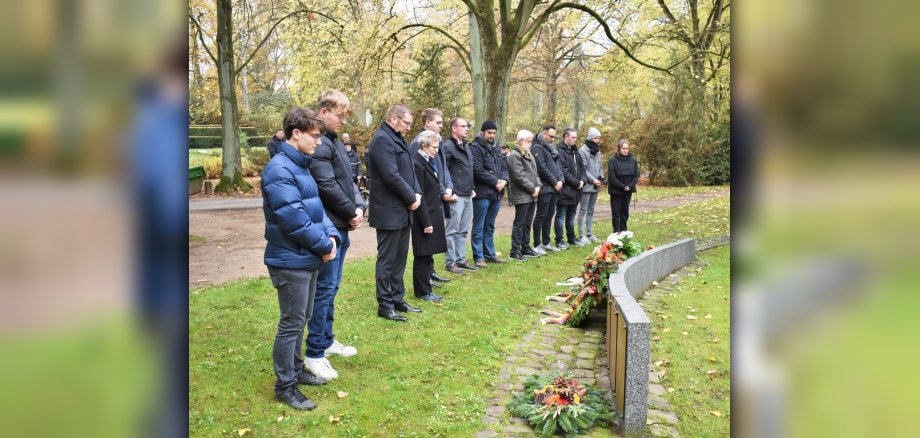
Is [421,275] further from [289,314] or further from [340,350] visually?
[289,314]

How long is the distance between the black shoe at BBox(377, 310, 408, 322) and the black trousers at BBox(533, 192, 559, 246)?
5090 millimetres

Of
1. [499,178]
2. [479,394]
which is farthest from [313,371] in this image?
[499,178]

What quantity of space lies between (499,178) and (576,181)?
6.55 ft

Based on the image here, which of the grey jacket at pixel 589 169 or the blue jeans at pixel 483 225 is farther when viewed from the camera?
the grey jacket at pixel 589 169

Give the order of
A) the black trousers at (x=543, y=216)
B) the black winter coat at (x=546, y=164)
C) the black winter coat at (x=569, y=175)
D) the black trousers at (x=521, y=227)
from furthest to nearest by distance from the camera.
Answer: the black winter coat at (x=569, y=175)
the black trousers at (x=543, y=216)
the black winter coat at (x=546, y=164)
the black trousers at (x=521, y=227)

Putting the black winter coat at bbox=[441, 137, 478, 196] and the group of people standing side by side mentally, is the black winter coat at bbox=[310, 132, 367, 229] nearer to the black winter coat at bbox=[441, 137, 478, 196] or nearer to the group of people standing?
the group of people standing

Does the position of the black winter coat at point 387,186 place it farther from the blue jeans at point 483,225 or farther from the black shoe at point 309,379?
the blue jeans at point 483,225

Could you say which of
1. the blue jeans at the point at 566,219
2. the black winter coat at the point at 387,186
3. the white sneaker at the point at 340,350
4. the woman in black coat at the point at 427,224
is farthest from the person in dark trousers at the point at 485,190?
the white sneaker at the point at 340,350

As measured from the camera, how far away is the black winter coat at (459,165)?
32.0 ft

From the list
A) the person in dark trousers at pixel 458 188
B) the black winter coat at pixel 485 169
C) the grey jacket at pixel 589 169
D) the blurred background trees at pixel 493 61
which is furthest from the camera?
the blurred background trees at pixel 493 61

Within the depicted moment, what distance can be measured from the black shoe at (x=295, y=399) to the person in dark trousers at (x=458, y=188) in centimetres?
499

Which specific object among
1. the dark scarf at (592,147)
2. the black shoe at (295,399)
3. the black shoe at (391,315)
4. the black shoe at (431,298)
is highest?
the dark scarf at (592,147)
